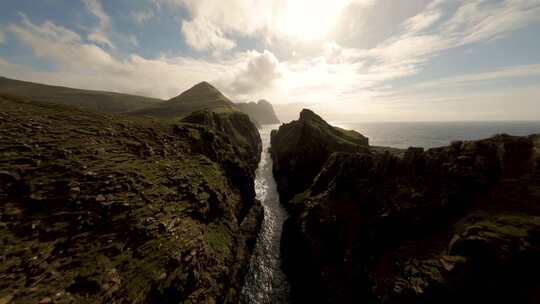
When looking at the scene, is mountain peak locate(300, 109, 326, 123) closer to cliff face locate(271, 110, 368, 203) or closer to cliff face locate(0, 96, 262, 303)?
cliff face locate(271, 110, 368, 203)

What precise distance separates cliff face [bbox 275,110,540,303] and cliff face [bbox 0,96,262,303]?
13019 mm

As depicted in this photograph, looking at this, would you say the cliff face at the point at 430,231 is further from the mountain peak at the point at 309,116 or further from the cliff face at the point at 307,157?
the mountain peak at the point at 309,116

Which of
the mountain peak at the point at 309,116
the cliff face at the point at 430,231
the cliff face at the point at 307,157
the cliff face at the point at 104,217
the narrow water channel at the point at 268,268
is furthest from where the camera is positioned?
the mountain peak at the point at 309,116

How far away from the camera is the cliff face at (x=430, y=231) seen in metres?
13.6

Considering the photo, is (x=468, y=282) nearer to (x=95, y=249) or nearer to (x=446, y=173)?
(x=446, y=173)

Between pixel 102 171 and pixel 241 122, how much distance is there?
9105 centimetres

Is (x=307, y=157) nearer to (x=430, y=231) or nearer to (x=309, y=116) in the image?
(x=309, y=116)

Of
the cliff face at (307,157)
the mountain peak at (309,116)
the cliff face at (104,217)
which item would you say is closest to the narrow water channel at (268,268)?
the cliff face at (104,217)

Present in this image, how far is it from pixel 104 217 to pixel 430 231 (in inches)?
1220

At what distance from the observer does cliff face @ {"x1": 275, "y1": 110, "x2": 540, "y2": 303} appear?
13578mm

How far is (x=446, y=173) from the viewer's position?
68.8 feet

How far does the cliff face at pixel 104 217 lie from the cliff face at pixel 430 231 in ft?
42.7

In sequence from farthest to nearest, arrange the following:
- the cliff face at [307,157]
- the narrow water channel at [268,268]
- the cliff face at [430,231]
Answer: the cliff face at [307,157] < the narrow water channel at [268,268] < the cliff face at [430,231]

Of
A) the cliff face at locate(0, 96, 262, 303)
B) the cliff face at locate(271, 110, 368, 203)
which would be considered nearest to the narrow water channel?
the cliff face at locate(0, 96, 262, 303)
